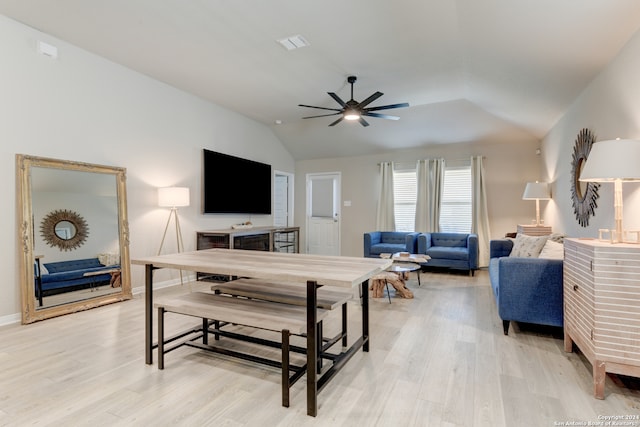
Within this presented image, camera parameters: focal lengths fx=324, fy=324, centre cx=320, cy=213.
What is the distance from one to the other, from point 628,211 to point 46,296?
5.35 meters

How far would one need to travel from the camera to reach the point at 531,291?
106 inches

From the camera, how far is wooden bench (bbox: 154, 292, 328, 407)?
5.89ft

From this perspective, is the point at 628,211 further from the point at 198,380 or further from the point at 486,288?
the point at 198,380

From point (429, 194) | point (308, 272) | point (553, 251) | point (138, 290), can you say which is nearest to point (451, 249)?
point (429, 194)

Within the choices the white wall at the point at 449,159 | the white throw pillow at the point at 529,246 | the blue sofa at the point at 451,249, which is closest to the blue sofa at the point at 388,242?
the blue sofa at the point at 451,249

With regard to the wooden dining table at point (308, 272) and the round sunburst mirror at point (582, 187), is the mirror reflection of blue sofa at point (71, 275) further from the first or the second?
the round sunburst mirror at point (582, 187)

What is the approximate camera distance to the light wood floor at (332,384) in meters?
1.70

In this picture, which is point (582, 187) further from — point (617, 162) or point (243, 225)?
point (243, 225)

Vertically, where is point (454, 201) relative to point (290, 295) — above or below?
above

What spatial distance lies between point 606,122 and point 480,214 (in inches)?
136

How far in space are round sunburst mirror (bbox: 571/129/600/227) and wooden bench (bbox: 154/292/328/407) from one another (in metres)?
2.85

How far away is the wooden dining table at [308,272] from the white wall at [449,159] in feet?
15.9

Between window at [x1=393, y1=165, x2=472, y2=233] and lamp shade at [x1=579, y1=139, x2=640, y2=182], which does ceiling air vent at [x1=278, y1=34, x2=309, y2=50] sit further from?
window at [x1=393, y1=165, x2=472, y2=233]

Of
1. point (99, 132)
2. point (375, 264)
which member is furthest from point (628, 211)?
point (99, 132)
